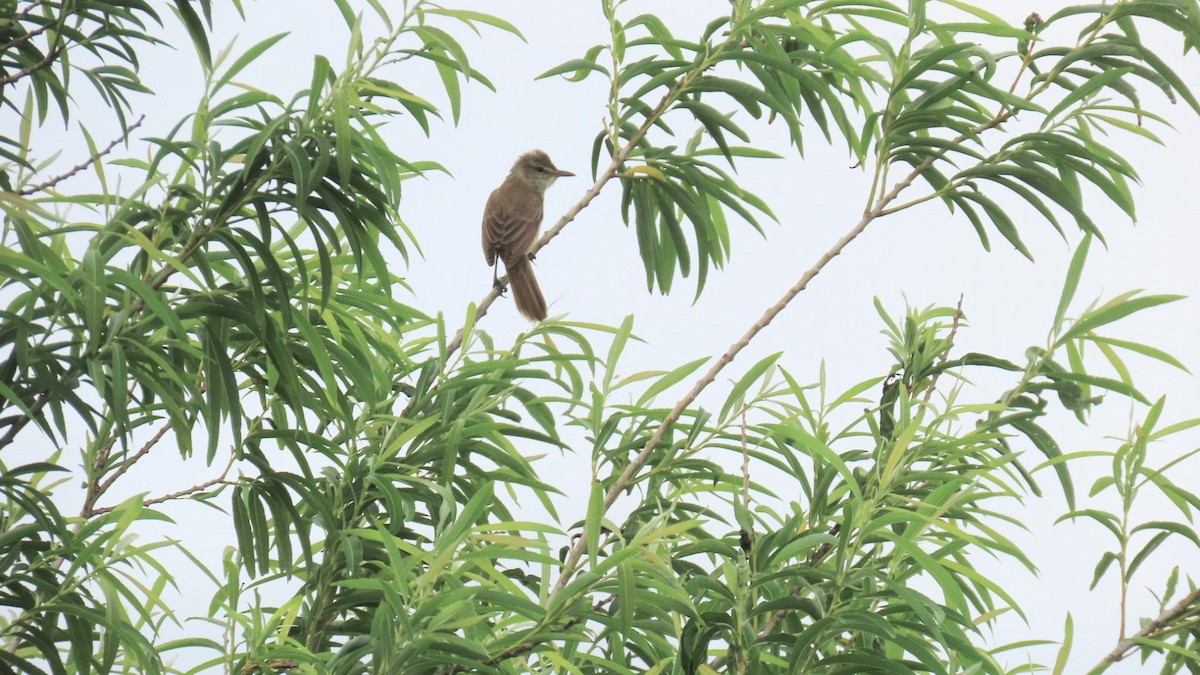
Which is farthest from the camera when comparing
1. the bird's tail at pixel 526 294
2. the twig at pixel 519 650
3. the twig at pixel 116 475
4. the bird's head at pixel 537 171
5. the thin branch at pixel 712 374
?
the bird's head at pixel 537 171

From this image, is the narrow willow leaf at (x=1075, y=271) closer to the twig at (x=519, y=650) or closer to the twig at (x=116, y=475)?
the twig at (x=519, y=650)

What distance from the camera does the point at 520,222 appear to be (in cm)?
564

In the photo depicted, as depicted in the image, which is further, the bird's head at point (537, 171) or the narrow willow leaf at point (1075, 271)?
the bird's head at point (537, 171)

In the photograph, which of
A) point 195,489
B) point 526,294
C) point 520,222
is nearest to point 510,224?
point 520,222

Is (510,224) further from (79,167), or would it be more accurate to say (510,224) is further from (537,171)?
(79,167)

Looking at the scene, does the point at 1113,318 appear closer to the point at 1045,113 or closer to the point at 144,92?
the point at 1045,113

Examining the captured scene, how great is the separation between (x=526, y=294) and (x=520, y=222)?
0.59 metres

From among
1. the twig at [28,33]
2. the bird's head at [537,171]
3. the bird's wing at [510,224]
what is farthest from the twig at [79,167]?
the bird's head at [537,171]

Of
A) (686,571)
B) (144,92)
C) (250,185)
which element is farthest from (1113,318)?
(144,92)

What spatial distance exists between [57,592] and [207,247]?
0.84m

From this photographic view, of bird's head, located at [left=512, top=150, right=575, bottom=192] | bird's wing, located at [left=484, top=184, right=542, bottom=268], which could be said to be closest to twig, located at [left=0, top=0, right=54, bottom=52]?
bird's wing, located at [left=484, top=184, right=542, bottom=268]

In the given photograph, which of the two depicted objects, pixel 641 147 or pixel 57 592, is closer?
pixel 57 592

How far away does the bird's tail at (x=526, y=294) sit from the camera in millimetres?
5145

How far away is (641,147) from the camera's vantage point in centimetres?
351
